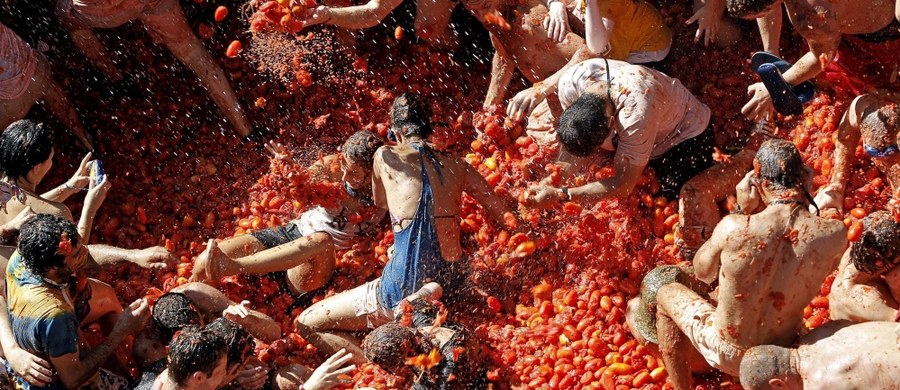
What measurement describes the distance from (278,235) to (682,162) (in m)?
2.60

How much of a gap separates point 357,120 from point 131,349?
2708 mm

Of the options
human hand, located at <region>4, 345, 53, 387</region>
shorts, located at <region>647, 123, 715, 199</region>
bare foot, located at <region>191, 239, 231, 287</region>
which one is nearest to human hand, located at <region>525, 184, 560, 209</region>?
shorts, located at <region>647, 123, 715, 199</region>

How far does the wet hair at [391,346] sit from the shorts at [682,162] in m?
2.06

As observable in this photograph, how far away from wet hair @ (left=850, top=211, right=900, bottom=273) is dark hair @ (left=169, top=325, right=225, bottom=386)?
315 centimetres

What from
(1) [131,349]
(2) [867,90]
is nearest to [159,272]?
(1) [131,349]

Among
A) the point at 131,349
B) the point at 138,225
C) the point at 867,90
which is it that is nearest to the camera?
the point at 131,349

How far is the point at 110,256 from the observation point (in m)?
7.57

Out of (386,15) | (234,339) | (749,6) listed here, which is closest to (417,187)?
(234,339)

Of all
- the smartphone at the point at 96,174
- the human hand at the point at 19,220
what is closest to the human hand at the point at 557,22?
the smartphone at the point at 96,174

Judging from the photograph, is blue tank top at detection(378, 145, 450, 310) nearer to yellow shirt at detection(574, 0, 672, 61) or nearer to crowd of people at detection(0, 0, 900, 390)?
crowd of people at detection(0, 0, 900, 390)

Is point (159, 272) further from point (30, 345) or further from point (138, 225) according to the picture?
point (30, 345)

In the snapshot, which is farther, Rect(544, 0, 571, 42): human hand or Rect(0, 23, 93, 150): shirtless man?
Rect(0, 23, 93, 150): shirtless man

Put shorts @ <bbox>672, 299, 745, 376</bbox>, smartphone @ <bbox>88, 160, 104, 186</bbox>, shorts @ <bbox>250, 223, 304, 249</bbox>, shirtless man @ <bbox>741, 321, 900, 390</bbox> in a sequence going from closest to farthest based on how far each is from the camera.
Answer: shirtless man @ <bbox>741, 321, 900, 390</bbox>, shorts @ <bbox>672, 299, 745, 376</bbox>, smartphone @ <bbox>88, 160, 104, 186</bbox>, shorts @ <bbox>250, 223, 304, 249</bbox>

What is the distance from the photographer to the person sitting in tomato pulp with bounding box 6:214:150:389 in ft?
19.6
